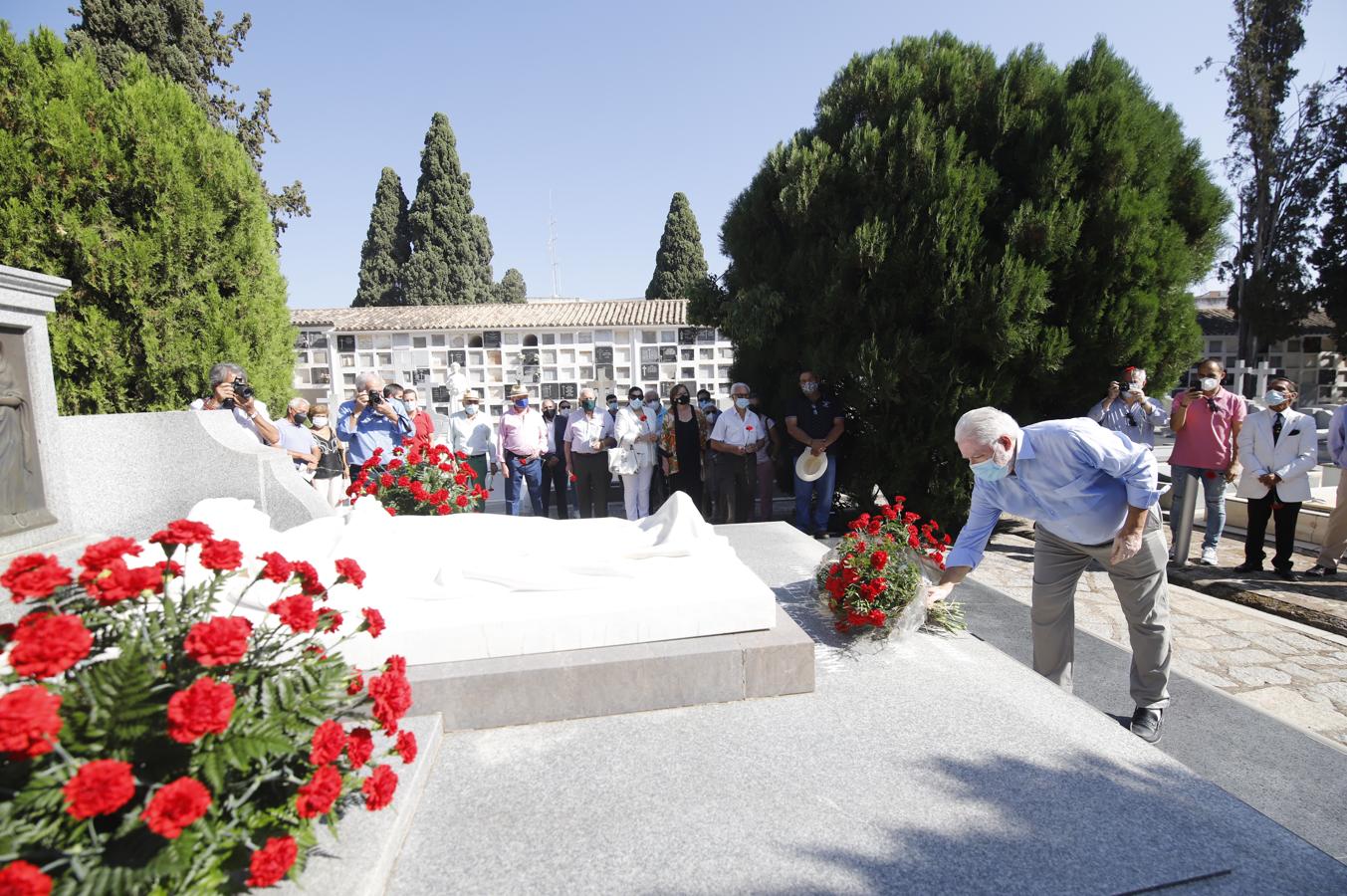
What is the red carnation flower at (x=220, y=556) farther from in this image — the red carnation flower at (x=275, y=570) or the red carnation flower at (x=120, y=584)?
the red carnation flower at (x=120, y=584)

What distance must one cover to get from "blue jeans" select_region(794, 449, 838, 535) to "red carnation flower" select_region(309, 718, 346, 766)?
5.53m

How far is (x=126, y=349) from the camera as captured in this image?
639 centimetres

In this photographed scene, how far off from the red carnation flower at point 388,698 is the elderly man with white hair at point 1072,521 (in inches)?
89.2

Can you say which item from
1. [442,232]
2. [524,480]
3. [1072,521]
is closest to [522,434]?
[524,480]

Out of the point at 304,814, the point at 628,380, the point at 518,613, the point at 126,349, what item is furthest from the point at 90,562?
the point at 628,380

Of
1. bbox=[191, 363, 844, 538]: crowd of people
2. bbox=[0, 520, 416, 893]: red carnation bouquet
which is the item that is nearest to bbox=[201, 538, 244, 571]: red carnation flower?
bbox=[0, 520, 416, 893]: red carnation bouquet

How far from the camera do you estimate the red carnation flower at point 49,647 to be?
1.25 meters

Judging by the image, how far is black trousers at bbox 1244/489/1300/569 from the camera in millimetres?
5633

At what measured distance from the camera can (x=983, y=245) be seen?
20.1 feet

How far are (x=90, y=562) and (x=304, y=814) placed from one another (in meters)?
0.72

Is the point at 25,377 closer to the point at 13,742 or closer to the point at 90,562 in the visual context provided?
the point at 90,562

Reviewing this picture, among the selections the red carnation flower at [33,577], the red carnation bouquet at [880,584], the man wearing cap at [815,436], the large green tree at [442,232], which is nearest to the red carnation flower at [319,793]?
the red carnation flower at [33,577]

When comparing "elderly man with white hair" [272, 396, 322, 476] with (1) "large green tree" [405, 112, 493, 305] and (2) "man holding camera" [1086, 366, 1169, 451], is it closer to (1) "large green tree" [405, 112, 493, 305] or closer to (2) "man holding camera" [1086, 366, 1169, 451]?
(2) "man holding camera" [1086, 366, 1169, 451]

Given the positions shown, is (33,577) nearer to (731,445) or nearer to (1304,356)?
(731,445)
